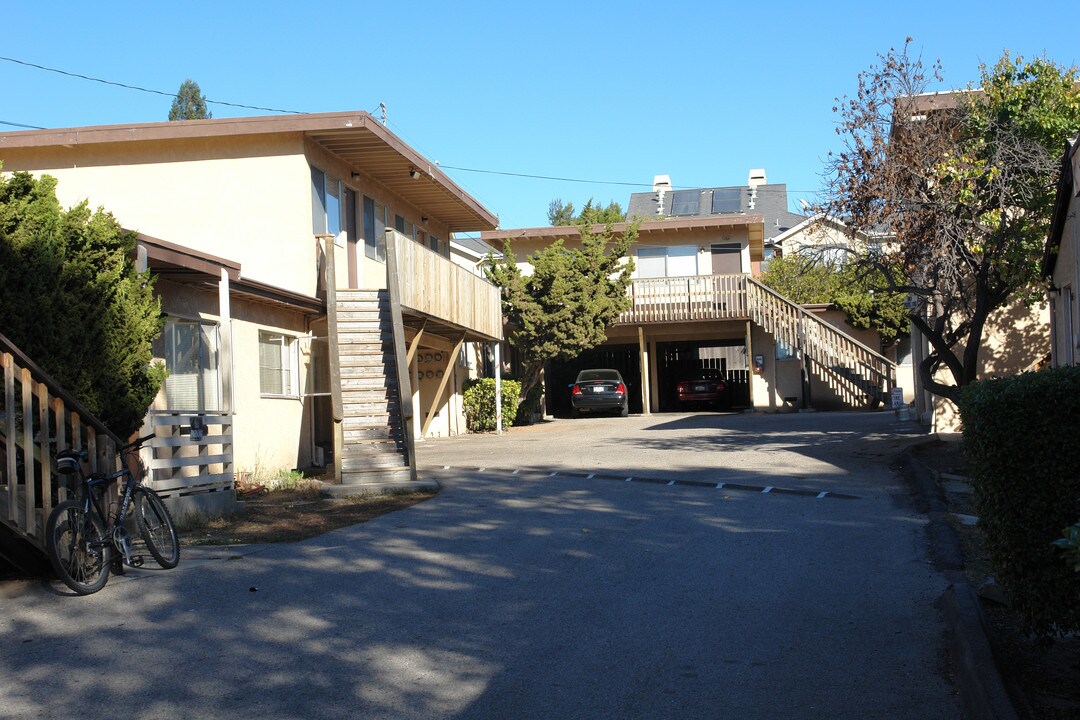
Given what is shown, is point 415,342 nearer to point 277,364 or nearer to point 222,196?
point 277,364

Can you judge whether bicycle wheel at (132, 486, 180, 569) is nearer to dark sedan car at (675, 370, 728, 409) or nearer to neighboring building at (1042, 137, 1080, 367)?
neighboring building at (1042, 137, 1080, 367)

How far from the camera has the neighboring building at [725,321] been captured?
30.4 meters

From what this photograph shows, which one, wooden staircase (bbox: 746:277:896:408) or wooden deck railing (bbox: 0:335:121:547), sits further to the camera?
wooden staircase (bbox: 746:277:896:408)

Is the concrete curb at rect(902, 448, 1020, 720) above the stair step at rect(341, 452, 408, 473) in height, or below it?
below

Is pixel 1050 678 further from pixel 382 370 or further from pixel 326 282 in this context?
pixel 326 282

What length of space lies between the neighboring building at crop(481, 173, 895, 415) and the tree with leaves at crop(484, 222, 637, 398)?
3301mm

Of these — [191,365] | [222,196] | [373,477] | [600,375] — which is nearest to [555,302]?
[600,375]

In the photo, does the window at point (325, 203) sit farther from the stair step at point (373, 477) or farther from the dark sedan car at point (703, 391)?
the dark sedan car at point (703, 391)

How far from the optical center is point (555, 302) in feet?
93.4

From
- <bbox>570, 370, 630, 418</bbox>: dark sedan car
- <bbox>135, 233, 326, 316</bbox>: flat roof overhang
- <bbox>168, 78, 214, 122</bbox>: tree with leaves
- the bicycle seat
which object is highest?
<bbox>168, 78, 214, 122</bbox>: tree with leaves

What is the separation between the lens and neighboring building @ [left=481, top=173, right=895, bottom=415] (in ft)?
99.8

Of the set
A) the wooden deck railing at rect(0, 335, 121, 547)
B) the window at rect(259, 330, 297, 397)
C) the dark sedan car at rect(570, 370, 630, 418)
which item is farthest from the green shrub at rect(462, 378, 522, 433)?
the wooden deck railing at rect(0, 335, 121, 547)

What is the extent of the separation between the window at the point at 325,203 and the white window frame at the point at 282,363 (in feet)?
6.74

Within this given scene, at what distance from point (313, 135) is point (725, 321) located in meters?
17.4
